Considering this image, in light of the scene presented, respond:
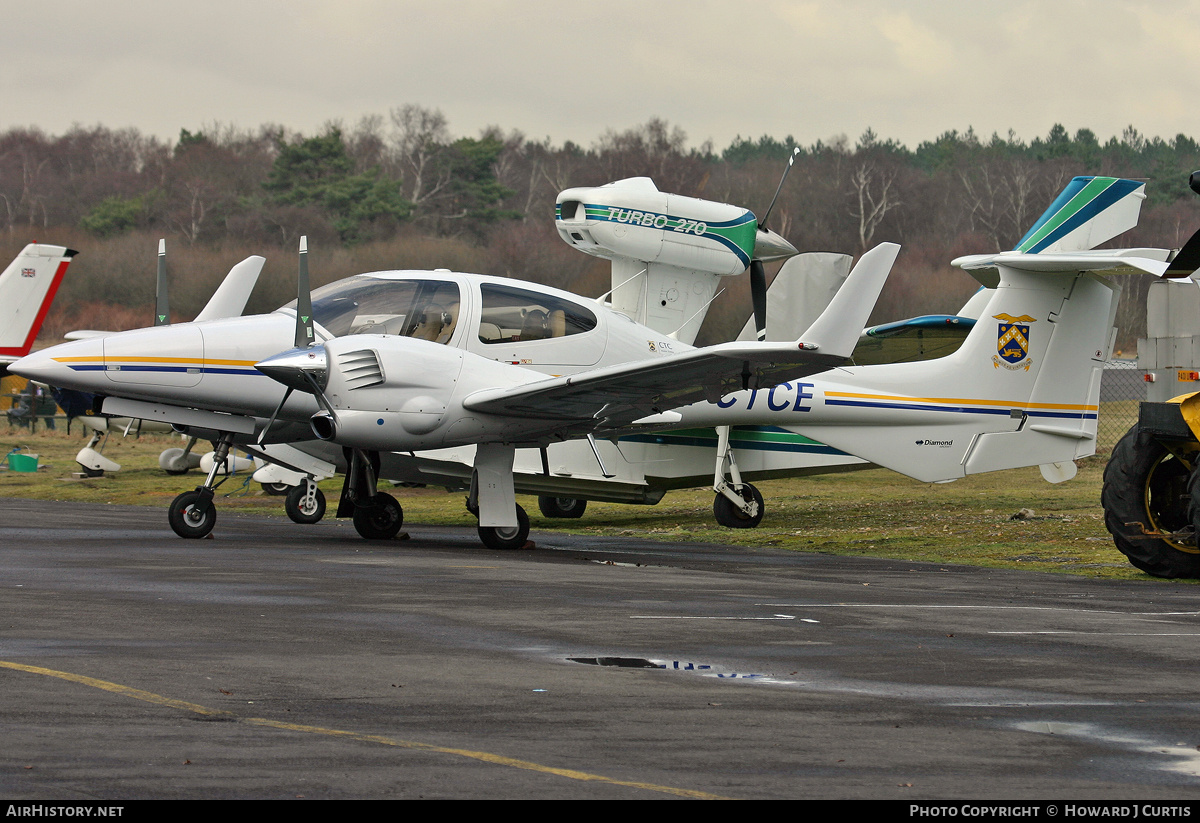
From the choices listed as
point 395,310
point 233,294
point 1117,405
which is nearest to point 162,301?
point 233,294

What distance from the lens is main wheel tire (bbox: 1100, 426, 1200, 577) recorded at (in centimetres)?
1234

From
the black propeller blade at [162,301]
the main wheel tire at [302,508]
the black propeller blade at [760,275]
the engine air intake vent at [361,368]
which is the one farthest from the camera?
the black propeller blade at [760,275]

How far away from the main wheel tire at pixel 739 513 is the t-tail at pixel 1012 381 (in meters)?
1.17

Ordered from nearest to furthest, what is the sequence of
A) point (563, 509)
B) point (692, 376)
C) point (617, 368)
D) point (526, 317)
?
point (617, 368) → point (692, 376) → point (526, 317) → point (563, 509)

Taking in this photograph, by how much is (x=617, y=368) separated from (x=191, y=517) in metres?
5.15

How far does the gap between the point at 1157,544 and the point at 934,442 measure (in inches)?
294

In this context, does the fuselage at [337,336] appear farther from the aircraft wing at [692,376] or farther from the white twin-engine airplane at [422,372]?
the aircraft wing at [692,376]

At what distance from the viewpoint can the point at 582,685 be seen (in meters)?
6.61

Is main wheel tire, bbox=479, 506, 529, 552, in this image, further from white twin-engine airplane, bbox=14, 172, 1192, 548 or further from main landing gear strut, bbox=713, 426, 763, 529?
main landing gear strut, bbox=713, 426, 763, 529

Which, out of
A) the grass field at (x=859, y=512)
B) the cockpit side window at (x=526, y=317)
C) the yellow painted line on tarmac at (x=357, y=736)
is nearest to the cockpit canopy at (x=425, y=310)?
the cockpit side window at (x=526, y=317)

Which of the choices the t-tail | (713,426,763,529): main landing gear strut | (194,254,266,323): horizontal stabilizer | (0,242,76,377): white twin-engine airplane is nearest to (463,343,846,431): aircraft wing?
(713,426,763,529): main landing gear strut

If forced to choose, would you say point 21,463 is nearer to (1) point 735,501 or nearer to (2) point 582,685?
(1) point 735,501

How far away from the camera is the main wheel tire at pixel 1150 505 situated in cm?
1234

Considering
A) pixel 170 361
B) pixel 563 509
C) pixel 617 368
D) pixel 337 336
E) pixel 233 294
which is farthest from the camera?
pixel 563 509
